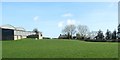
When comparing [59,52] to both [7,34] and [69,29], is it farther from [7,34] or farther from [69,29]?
[69,29]

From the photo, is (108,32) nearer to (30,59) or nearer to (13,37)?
(13,37)

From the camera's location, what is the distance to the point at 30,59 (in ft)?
55.2

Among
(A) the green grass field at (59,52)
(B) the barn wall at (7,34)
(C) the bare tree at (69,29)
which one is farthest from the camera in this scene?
(C) the bare tree at (69,29)

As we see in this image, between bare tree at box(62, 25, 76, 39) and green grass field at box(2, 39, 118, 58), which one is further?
bare tree at box(62, 25, 76, 39)

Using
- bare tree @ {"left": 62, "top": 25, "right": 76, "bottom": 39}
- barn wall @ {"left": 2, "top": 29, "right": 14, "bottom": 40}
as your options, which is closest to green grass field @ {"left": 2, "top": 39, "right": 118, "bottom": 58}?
barn wall @ {"left": 2, "top": 29, "right": 14, "bottom": 40}

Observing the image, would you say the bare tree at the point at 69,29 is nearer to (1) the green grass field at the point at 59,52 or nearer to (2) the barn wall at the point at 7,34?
(2) the barn wall at the point at 7,34

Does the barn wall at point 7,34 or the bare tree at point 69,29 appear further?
the bare tree at point 69,29

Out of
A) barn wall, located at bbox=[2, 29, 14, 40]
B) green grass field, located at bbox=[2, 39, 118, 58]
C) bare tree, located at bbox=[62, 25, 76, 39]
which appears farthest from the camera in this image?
bare tree, located at bbox=[62, 25, 76, 39]

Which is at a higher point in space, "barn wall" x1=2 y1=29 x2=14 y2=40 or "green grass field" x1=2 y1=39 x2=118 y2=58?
"barn wall" x1=2 y1=29 x2=14 y2=40

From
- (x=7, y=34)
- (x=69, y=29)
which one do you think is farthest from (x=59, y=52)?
(x=69, y=29)

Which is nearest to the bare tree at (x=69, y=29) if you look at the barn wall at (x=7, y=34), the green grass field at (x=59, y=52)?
the barn wall at (x=7, y=34)

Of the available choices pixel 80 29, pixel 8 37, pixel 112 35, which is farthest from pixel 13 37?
pixel 80 29

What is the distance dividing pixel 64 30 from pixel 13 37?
4982cm

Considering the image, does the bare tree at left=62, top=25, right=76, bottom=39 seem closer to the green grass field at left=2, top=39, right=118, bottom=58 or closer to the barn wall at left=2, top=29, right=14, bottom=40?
the barn wall at left=2, top=29, right=14, bottom=40
